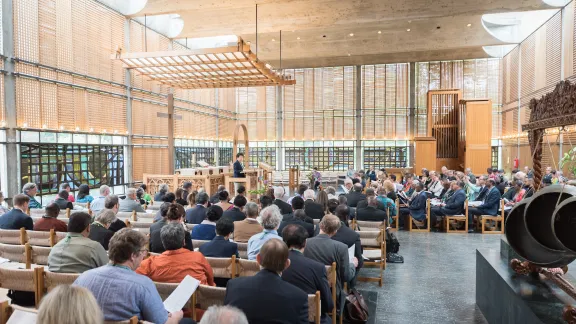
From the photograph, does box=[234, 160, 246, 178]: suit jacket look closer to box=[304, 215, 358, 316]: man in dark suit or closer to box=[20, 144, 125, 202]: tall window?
box=[20, 144, 125, 202]: tall window

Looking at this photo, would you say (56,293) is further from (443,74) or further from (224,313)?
(443,74)

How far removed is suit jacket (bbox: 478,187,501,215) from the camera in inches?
341

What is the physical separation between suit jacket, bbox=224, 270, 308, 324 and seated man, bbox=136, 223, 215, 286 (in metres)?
0.79

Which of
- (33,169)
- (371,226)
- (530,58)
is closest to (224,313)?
(371,226)

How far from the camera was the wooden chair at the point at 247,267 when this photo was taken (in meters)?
3.15

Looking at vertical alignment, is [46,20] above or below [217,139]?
above

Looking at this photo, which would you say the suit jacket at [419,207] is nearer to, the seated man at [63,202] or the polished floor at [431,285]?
the polished floor at [431,285]

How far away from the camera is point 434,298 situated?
4.83 meters

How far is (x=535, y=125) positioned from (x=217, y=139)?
64.8ft

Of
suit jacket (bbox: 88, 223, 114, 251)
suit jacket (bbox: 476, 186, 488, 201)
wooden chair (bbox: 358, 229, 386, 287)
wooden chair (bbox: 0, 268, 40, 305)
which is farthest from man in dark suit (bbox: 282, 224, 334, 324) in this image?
suit jacket (bbox: 476, 186, 488, 201)

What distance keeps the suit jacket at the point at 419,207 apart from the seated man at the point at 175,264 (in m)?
7.18

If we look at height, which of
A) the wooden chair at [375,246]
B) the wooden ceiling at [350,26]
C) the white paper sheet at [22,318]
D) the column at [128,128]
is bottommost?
the wooden chair at [375,246]

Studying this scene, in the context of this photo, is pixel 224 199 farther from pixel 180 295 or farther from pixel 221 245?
pixel 180 295

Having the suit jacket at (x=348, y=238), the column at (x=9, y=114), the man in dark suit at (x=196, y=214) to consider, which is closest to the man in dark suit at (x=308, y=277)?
the suit jacket at (x=348, y=238)
